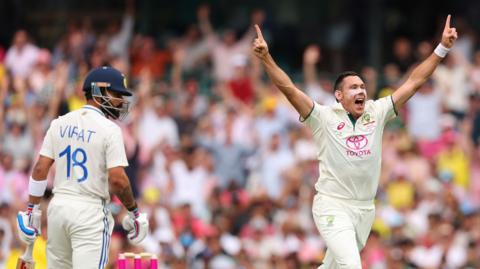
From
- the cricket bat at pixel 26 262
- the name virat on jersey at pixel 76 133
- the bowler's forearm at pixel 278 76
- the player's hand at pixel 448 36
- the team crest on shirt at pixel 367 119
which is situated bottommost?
the cricket bat at pixel 26 262

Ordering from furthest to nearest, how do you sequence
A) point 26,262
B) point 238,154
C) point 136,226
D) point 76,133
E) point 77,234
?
1. point 238,154
2. point 26,262
3. point 136,226
4. point 76,133
5. point 77,234

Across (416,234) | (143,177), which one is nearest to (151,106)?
(143,177)

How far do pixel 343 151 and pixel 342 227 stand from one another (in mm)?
776

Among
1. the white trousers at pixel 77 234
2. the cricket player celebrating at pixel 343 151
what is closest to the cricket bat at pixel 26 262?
the white trousers at pixel 77 234

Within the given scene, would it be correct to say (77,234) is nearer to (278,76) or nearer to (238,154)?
(278,76)

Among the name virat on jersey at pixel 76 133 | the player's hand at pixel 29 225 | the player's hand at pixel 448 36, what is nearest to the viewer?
the name virat on jersey at pixel 76 133

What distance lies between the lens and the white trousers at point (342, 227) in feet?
43.0

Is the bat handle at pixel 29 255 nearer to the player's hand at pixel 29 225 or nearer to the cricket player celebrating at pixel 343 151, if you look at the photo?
the player's hand at pixel 29 225

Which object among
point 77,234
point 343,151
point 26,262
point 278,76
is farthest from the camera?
point 343,151

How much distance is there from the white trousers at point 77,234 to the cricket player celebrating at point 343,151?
217 centimetres

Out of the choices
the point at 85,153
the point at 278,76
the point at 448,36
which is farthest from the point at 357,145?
the point at 85,153

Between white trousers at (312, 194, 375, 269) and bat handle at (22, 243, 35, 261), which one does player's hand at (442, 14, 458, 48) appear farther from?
bat handle at (22, 243, 35, 261)

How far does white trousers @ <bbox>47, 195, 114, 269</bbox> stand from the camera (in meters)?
12.8

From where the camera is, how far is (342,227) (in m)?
13.3
